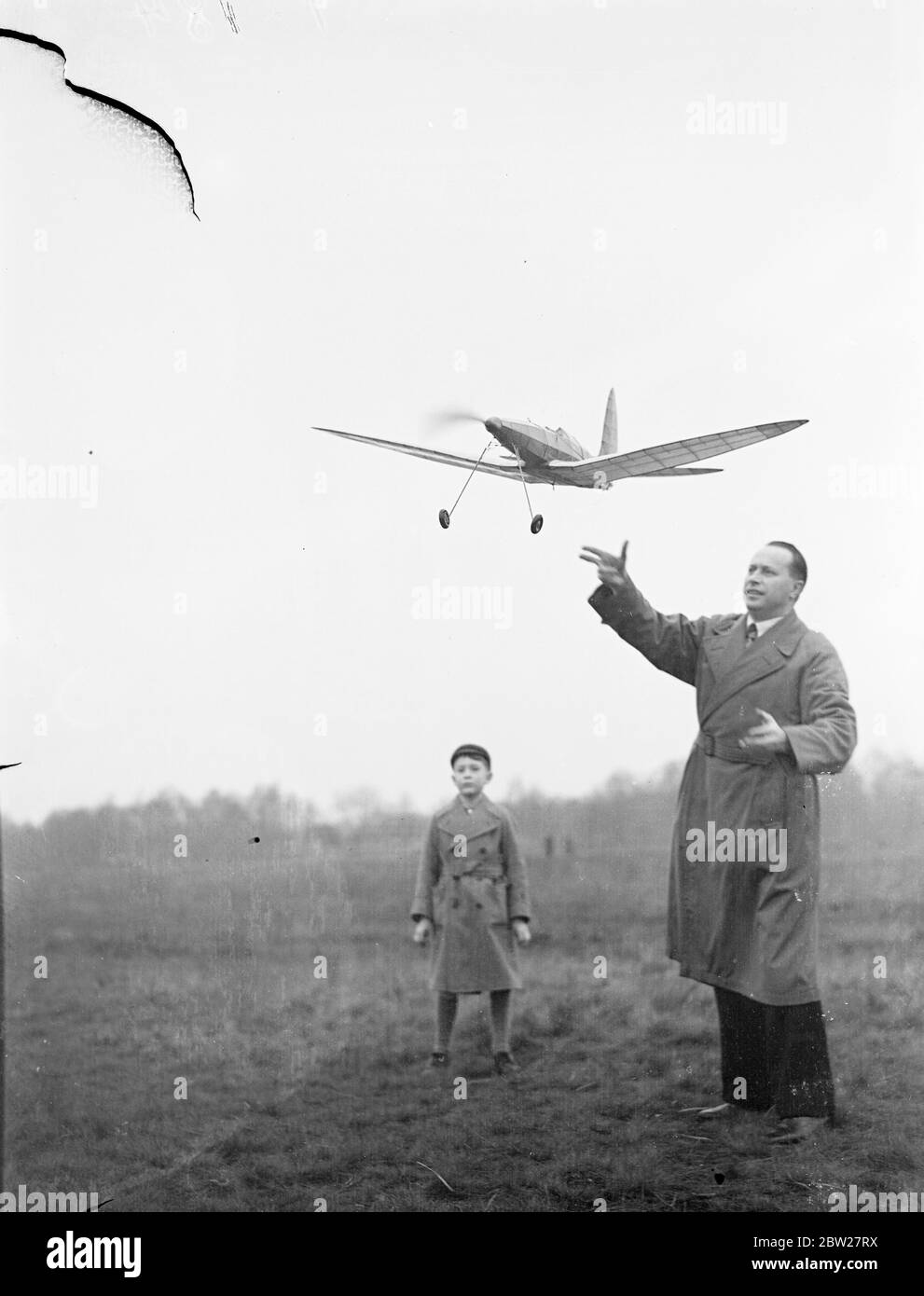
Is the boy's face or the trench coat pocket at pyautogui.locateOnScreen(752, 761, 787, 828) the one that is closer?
the trench coat pocket at pyautogui.locateOnScreen(752, 761, 787, 828)

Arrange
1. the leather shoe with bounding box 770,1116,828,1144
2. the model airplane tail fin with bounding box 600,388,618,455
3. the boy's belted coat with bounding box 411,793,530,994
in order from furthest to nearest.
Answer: the model airplane tail fin with bounding box 600,388,618,455, the boy's belted coat with bounding box 411,793,530,994, the leather shoe with bounding box 770,1116,828,1144

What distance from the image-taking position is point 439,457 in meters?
3.62

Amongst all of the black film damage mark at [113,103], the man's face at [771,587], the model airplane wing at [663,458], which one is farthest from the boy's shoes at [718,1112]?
the black film damage mark at [113,103]

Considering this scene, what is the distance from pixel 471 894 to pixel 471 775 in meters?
0.38

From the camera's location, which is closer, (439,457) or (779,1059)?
(779,1059)

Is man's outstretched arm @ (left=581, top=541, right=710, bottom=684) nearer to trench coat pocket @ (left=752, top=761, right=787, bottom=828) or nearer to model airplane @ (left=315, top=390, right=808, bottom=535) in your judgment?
model airplane @ (left=315, top=390, right=808, bottom=535)

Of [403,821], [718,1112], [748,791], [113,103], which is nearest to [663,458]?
[748,791]

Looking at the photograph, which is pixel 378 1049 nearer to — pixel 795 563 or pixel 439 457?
pixel 439 457

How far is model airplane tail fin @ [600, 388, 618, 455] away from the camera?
362cm

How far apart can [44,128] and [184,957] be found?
284 cm

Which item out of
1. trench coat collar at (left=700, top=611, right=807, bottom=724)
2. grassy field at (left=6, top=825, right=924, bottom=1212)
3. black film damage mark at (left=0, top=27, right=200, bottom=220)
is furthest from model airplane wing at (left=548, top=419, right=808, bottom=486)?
black film damage mark at (left=0, top=27, right=200, bottom=220)

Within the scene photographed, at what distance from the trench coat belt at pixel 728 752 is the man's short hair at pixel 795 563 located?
0.58 m

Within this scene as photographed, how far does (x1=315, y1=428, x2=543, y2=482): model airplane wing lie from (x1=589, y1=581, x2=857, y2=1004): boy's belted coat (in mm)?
488
